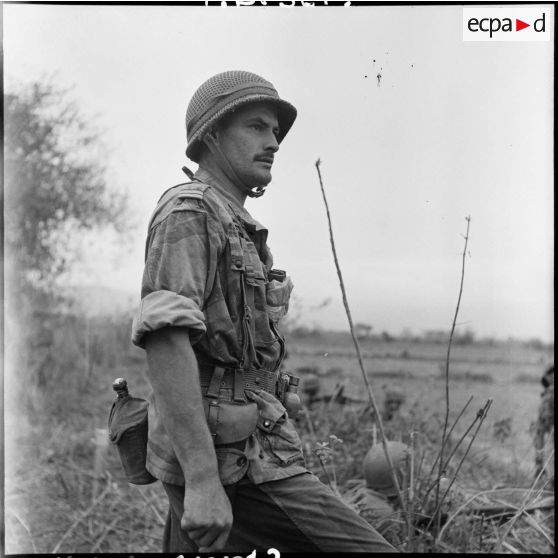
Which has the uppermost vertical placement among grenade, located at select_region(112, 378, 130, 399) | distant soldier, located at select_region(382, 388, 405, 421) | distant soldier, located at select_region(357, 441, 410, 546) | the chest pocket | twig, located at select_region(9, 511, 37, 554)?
the chest pocket

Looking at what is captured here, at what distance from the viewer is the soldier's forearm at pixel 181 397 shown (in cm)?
227

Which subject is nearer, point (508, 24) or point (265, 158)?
point (265, 158)

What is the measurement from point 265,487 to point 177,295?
0.69 metres

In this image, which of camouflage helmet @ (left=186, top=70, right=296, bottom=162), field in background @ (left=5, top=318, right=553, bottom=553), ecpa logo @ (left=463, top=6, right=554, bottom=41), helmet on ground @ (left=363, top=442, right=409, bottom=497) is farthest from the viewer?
field in background @ (left=5, top=318, right=553, bottom=553)

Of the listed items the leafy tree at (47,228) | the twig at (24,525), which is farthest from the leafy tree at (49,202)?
the twig at (24,525)

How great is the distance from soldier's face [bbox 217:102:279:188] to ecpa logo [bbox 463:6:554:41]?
1225 millimetres

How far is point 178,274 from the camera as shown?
7.75ft

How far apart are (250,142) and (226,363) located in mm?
796

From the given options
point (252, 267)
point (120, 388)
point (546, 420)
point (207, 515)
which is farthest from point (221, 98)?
point (546, 420)

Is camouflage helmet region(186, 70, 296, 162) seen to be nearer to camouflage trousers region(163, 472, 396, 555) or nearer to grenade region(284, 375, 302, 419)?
grenade region(284, 375, 302, 419)

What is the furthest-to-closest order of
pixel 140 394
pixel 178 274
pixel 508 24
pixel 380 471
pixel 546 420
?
pixel 140 394 < pixel 546 420 < pixel 380 471 < pixel 508 24 < pixel 178 274

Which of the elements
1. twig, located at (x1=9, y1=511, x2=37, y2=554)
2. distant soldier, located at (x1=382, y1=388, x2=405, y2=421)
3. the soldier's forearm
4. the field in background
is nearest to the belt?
the soldier's forearm

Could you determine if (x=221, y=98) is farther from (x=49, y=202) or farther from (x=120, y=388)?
(x=49, y=202)

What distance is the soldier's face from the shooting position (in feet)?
8.91
